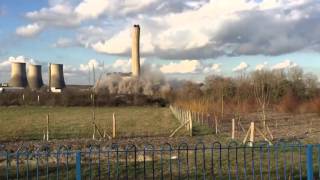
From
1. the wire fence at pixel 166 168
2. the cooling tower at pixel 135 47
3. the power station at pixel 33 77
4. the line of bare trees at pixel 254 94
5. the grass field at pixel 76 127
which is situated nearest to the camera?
the wire fence at pixel 166 168

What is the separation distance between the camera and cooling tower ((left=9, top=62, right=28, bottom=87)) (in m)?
85.1

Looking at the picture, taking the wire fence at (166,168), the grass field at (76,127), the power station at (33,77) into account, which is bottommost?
the grass field at (76,127)

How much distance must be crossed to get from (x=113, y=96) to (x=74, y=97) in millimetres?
5848

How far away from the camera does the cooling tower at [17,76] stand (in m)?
85.1

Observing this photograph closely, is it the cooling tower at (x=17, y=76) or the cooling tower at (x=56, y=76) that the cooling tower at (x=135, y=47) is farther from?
the cooling tower at (x=17, y=76)

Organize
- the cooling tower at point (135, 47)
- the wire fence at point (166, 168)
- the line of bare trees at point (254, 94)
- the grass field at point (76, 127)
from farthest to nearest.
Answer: the cooling tower at point (135, 47)
the line of bare trees at point (254, 94)
the grass field at point (76, 127)
the wire fence at point (166, 168)

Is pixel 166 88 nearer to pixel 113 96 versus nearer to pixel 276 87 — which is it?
pixel 113 96

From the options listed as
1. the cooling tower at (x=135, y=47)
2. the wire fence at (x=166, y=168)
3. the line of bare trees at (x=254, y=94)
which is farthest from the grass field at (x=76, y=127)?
the cooling tower at (x=135, y=47)

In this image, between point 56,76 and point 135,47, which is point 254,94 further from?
point 56,76

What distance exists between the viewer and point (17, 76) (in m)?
85.1

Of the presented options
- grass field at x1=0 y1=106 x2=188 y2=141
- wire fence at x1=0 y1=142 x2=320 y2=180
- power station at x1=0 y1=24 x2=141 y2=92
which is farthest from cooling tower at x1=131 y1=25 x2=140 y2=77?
wire fence at x1=0 y1=142 x2=320 y2=180

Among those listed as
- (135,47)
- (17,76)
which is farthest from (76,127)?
(17,76)

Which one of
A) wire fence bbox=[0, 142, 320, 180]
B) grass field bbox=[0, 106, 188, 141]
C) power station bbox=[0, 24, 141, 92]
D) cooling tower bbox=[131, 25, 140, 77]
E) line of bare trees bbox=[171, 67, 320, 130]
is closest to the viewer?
wire fence bbox=[0, 142, 320, 180]

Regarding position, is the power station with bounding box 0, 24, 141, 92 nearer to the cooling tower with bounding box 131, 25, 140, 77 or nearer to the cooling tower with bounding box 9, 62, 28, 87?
the cooling tower with bounding box 9, 62, 28, 87
